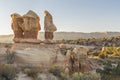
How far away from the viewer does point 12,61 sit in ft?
87.8

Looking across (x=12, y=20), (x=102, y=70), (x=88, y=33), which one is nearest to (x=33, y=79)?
(x=102, y=70)

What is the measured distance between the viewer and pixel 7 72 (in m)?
23.2

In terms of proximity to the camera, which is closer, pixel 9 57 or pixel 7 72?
pixel 7 72

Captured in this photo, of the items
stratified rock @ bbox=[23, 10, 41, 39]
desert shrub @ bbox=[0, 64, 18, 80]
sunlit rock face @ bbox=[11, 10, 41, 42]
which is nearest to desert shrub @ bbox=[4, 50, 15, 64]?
desert shrub @ bbox=[0, 64, 18, 80]

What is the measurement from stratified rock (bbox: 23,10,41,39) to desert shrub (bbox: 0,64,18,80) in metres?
10.1

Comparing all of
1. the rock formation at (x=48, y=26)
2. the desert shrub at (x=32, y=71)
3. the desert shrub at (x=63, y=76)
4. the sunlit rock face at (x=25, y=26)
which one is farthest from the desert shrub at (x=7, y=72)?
the rock formation at (x=48, y=26)

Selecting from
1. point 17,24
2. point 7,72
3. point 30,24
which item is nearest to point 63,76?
point 7,72

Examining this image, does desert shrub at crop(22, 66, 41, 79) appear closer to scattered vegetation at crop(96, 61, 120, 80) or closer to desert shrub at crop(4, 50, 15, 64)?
desert shrub at crop(4, 50, 15, 64)

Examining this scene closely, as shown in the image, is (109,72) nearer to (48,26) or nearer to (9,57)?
(48,26)

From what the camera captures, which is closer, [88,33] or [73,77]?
[73,77]

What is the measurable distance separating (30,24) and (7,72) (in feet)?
37.7

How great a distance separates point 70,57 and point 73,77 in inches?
171

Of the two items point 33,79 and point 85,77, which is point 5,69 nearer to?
point 33,79

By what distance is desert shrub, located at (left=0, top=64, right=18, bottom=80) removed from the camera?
22.9 metres
